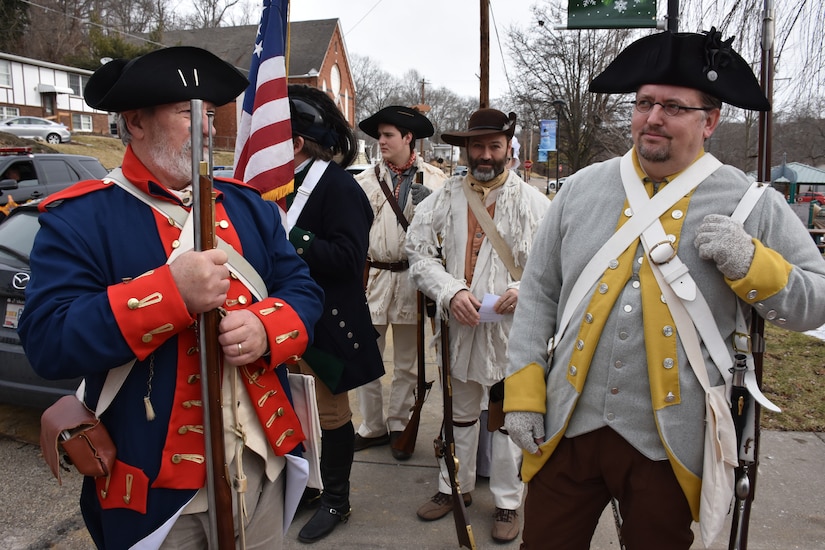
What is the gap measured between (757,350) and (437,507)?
6.92 feet

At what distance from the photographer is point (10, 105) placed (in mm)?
39438

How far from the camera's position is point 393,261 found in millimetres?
4660

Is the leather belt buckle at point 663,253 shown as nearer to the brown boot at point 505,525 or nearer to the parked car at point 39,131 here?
the brown boot at point 505,525

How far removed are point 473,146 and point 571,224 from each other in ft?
4.66

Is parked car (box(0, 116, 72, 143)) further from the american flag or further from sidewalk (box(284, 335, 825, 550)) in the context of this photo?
the american flag

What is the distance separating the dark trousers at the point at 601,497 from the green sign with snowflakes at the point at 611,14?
4098 millimetres

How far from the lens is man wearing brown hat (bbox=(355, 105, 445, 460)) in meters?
4.62

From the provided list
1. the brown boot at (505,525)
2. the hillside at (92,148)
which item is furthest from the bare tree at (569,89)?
the brown boot at (505,525)

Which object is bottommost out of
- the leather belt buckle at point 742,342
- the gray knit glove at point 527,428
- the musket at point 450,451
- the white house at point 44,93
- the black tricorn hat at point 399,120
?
the musket at point 450,451

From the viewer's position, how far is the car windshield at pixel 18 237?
14.9 ft

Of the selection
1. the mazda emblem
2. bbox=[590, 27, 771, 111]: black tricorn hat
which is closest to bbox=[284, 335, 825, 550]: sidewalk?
bbox=[590, 27, 771, 111]: black tricorn hat

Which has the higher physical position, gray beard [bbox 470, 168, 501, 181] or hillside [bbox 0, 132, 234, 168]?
hillside [bbox 0, 132, 234, 168]

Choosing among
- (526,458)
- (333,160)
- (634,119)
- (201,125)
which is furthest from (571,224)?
(333,160)

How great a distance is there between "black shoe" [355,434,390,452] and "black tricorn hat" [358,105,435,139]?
2.25 metres
